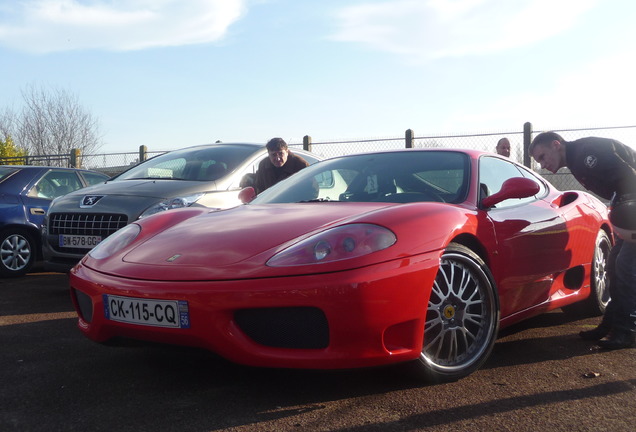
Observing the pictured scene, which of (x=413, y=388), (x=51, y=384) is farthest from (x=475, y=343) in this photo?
(x=51, y=384)

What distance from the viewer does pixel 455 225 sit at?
321cm

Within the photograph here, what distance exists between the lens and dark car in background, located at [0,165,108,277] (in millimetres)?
7367

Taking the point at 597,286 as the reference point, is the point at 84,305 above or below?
above

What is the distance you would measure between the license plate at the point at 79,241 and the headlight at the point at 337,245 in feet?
10.8

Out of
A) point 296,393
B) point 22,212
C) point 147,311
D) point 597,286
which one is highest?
point 147,311

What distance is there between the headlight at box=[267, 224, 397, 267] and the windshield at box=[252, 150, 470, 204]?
0.74 meters

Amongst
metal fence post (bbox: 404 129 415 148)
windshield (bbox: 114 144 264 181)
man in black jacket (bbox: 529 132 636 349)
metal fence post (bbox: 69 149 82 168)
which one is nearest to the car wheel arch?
windshield (bbox: 114 144 264 181)

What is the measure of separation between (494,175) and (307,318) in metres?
1.87

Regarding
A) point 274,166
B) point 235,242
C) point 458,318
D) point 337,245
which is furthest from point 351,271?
point 274,166

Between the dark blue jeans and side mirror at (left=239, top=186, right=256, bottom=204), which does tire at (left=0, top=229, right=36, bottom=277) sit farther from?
the dark blue jeans

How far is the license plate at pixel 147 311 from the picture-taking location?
278 cm

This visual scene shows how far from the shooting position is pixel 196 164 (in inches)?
256

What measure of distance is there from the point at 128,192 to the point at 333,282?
370cm

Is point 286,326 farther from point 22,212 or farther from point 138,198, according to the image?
point 22,212
